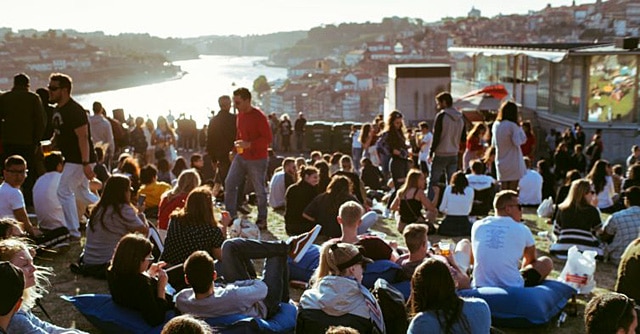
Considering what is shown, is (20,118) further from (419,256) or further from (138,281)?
(419,256)

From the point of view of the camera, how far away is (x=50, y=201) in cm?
715

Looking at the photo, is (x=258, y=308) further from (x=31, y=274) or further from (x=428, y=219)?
(x=428, y=219)

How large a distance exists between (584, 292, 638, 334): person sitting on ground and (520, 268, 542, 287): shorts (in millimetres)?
2400

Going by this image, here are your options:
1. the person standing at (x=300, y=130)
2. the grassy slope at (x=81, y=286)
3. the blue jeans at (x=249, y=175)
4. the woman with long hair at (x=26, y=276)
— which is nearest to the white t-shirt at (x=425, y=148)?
the grassy slope at (x=81, y=286)

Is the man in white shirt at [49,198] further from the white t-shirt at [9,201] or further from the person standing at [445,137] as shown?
the person standing at [445,137]

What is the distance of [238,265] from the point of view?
16.2 feet

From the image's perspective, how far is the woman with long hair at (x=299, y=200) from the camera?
25.8ft

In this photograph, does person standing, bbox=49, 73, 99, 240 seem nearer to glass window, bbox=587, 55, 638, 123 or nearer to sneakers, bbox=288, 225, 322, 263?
sneakers, bbox=288, 225, 322, 263

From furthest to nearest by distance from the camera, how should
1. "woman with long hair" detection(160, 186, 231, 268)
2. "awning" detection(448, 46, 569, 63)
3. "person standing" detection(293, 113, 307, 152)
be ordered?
"awning" detection(448, 46, 569, 63), "person standing" detection(293, 113, 307, 152), "woman with long hair" detection(160, 186, 231, 268)

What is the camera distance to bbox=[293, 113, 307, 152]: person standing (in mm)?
21109

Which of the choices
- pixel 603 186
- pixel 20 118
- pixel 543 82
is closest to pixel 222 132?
pixel 20 118

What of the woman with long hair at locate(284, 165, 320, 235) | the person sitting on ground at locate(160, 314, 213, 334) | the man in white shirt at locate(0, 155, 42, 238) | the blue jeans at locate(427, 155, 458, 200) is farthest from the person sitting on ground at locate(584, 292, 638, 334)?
the blue jeans at locate(427, 155, 458, 200)

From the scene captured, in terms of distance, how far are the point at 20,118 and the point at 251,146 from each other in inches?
101

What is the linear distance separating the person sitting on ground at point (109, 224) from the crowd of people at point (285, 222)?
0.01m
